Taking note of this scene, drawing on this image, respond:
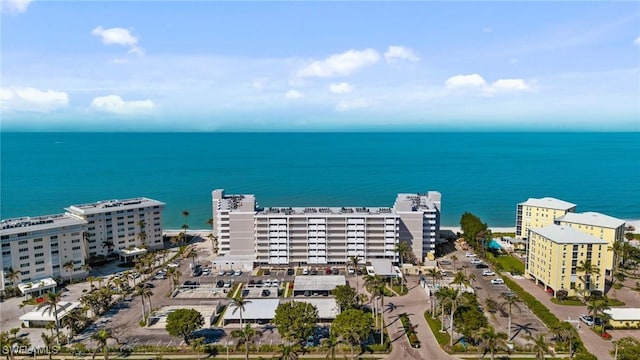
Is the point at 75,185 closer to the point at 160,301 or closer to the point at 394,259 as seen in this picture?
the point at 160,301

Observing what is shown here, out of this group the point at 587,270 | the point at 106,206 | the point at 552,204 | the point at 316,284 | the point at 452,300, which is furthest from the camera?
the point at 552,204

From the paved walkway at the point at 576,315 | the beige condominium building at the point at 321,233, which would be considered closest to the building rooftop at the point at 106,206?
the beige condominium building at the point at 321,233

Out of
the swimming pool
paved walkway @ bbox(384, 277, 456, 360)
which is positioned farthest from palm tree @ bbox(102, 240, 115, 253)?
the swimming pool

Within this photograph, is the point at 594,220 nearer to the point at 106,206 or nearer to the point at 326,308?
the point at 326,308

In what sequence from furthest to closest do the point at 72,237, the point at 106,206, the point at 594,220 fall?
the point at 106,206 → the point at 594,220 → the point at 72,237

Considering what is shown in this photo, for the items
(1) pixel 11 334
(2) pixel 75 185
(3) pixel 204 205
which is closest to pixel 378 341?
(1) pixel 11 334

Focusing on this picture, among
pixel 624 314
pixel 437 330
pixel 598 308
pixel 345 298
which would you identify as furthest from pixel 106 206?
pixel 624 314
